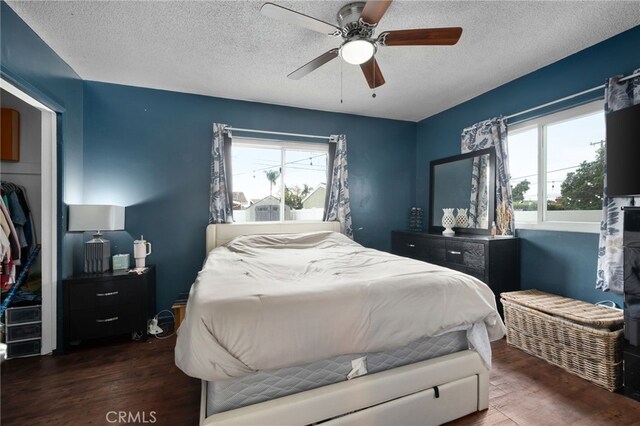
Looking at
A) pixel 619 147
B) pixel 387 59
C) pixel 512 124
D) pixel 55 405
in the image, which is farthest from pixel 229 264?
pixel 512 124

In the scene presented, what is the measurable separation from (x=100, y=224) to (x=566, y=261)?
4296 millimetres

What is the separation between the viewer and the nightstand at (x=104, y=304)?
8.14 feet

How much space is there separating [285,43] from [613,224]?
299 cm

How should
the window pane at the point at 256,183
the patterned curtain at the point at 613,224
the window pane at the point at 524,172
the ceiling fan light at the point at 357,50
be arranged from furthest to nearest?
the window pane at the point at 256,183
the window pane at the point at 524,172
the patterned curtain at the point at 613,224
the ceiling fan light at the point at 357,50

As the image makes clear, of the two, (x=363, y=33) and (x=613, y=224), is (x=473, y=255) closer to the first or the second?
(x=613, y=224)

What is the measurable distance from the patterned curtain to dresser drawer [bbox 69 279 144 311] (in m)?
4.00

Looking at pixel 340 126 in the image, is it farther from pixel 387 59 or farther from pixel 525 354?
pixel 525 354

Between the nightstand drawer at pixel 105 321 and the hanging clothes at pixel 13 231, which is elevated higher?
the hanging clothes at pixel 13 231

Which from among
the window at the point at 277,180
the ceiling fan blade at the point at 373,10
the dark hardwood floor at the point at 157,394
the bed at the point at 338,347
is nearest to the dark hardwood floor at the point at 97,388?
the dark hardwood floor at the point at 157,394

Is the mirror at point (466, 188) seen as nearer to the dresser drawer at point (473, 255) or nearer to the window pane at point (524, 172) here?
the window pane at point (524, 172)

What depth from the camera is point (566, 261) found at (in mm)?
2641

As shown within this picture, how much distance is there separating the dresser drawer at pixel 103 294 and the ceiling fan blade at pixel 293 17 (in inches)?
100

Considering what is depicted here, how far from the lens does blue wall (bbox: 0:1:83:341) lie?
6.47 ft

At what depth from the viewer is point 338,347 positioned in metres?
1.35
